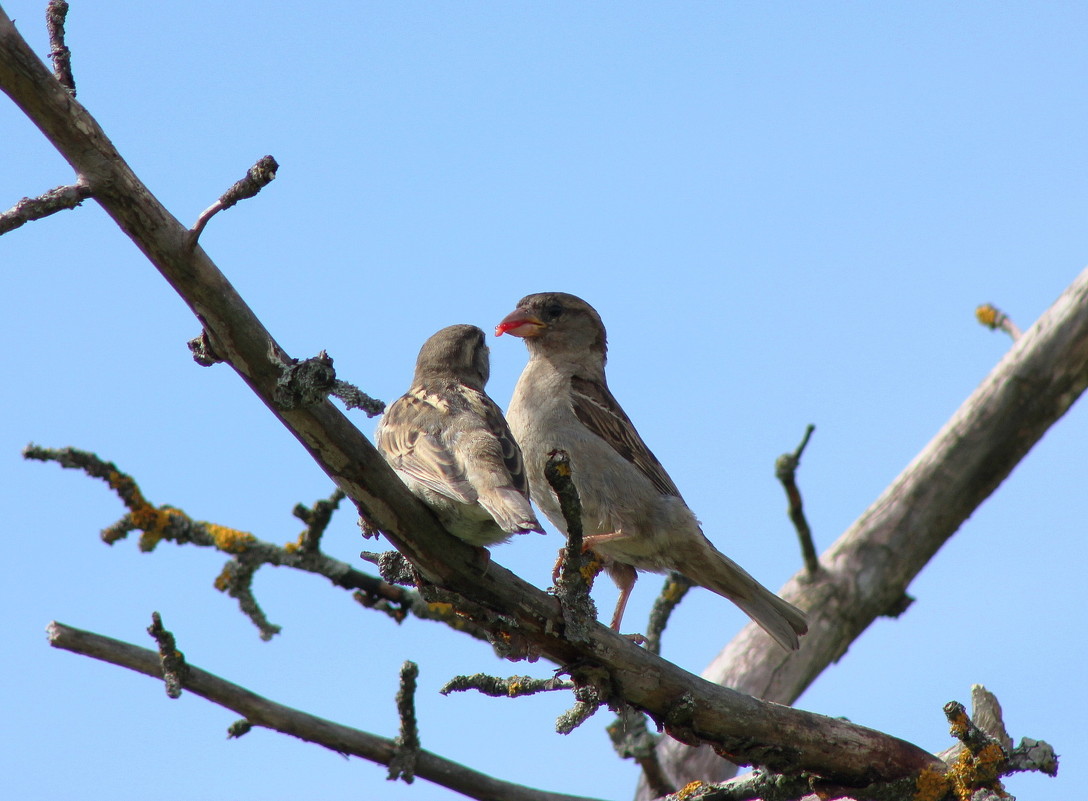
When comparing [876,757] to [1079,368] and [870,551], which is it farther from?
[1079,368]

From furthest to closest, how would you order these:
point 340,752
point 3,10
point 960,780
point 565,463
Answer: point 340,752 < point 960,780 < point 565,463 < point 3,10

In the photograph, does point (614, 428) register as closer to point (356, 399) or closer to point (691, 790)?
point (691, 790)

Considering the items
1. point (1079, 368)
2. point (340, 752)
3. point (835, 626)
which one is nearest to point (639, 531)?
point (340, 752)

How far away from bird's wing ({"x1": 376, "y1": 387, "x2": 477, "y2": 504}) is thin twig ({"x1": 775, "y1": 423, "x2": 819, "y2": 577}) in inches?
100

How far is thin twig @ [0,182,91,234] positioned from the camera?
268 centimetres

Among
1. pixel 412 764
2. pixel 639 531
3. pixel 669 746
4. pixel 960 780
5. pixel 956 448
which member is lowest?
pixel 960 780

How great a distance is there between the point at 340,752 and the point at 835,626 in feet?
12.6

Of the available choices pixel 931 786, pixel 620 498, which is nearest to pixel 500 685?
pixel 931 786

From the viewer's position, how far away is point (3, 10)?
2754mm

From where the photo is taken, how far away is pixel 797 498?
22.9ft

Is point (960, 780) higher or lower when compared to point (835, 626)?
lower

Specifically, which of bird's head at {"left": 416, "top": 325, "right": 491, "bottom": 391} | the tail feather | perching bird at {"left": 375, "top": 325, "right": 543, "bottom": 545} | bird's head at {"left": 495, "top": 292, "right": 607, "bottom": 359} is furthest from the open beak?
the tail feather

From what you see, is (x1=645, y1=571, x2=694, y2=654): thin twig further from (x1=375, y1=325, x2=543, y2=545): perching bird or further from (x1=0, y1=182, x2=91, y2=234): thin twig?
(x1=0, y1=182, x2=91, y2=234): thin twig

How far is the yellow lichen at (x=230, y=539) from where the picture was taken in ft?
19.3
